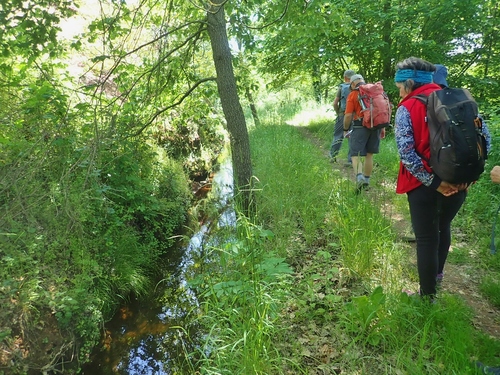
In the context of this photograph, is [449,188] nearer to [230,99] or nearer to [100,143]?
[230,99]

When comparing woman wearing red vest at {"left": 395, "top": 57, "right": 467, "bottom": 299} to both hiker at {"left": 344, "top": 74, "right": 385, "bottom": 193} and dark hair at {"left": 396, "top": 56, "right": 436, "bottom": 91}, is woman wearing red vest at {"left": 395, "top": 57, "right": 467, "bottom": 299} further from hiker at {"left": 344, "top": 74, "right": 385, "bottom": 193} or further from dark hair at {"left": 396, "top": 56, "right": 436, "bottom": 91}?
hiker at {"left": 344, "top": 74, "right": 385, "bottom": 193}

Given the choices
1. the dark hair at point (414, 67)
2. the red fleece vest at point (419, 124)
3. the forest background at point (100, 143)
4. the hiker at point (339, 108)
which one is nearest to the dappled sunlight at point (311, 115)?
the hiker at point (339, 108)

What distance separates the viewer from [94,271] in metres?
3.43

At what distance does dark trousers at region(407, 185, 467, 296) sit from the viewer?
2.18m

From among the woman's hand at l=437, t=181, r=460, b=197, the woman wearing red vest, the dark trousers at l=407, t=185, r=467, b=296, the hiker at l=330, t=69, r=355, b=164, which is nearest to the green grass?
the dark trousers at l=407, t=185, r=467, b=296

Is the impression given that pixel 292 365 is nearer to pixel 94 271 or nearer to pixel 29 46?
pixel 94 271

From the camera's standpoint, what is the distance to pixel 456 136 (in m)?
1.86

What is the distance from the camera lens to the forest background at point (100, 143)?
267cm

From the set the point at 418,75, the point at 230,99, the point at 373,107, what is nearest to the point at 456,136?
the point at 418,75

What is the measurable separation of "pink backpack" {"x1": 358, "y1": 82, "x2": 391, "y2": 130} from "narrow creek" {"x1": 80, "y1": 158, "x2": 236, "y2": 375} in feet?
7.80

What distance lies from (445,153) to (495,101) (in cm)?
734

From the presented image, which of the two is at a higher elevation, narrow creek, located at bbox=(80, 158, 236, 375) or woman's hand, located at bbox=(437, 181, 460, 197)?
woman's hand, located at bbox=(437, 181, 460, 197)

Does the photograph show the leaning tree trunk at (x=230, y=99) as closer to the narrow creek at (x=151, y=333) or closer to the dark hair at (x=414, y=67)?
the narrow creek at (x=151, y=333)

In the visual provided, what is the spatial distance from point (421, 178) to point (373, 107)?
2528 mm
